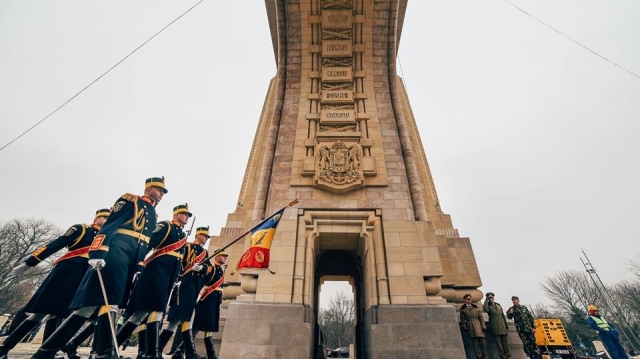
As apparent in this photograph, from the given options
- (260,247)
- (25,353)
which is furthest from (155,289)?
(25,353)

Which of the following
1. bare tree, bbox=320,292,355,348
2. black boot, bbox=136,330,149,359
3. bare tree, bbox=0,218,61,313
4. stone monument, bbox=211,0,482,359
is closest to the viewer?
black boot, bbox=136,330,149,359

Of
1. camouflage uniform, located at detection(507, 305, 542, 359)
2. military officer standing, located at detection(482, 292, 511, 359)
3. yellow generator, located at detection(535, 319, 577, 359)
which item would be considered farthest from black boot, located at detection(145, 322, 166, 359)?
yellow generator, located at detection(535, 319, 577, 359)

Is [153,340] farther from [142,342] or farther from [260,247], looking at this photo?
[260,247]

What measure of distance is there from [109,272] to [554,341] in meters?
11.5

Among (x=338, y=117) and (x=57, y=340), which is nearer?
(x=57, y=340)

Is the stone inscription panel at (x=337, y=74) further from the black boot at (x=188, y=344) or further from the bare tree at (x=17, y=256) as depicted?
the bare tree at (x=17, y=256)

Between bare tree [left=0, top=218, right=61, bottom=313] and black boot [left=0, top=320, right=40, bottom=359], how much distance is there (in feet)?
79.1

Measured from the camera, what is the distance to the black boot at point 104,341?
3443 millimetres

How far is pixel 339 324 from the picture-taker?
4428 centimetres

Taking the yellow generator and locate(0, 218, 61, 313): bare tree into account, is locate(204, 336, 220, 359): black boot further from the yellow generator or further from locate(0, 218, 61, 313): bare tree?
locate(0, 218, 61, 313): bare tree

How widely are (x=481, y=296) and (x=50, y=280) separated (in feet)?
32.7

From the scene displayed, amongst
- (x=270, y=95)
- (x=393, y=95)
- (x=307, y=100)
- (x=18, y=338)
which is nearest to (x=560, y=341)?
(x=393, y=95)

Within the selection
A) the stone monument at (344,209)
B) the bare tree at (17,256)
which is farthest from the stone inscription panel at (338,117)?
the bare tree at (17,256)

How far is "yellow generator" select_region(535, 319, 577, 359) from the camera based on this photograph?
331 inches
